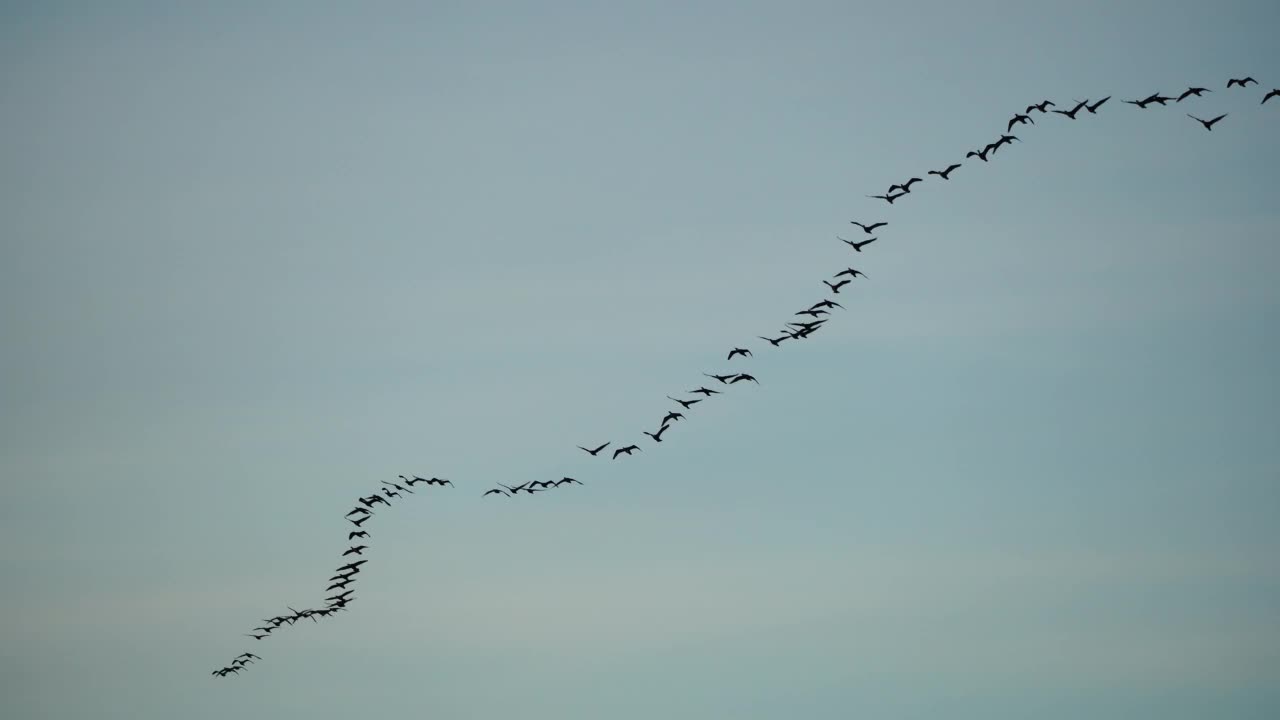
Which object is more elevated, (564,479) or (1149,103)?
(1149,103)

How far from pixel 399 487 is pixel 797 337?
3684 centimetres

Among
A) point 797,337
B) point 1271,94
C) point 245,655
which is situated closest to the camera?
point 1271,94

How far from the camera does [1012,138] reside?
122188 mm

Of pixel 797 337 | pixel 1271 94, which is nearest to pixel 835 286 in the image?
pixel 797 337

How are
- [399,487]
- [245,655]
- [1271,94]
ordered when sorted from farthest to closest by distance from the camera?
[245,655] → [399,487] → [1271,94]

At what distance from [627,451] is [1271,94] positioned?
156 feet

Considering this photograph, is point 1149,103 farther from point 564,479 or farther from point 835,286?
point 564,479

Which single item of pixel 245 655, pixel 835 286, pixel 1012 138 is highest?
pixel 1012 138

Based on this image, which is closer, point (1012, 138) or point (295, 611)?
point (1012, 138)

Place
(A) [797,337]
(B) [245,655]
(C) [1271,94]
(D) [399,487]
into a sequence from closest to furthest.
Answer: (C) [1271,94] → (A) [797,337] → (D) [399,487] → (B) [245,655]

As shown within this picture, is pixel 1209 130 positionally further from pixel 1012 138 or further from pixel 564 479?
pixel 564 479

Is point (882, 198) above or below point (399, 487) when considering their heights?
above

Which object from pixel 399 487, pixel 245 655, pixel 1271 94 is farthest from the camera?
pixel 245 655

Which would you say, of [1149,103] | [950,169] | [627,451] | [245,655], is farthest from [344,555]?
[1149,103]
